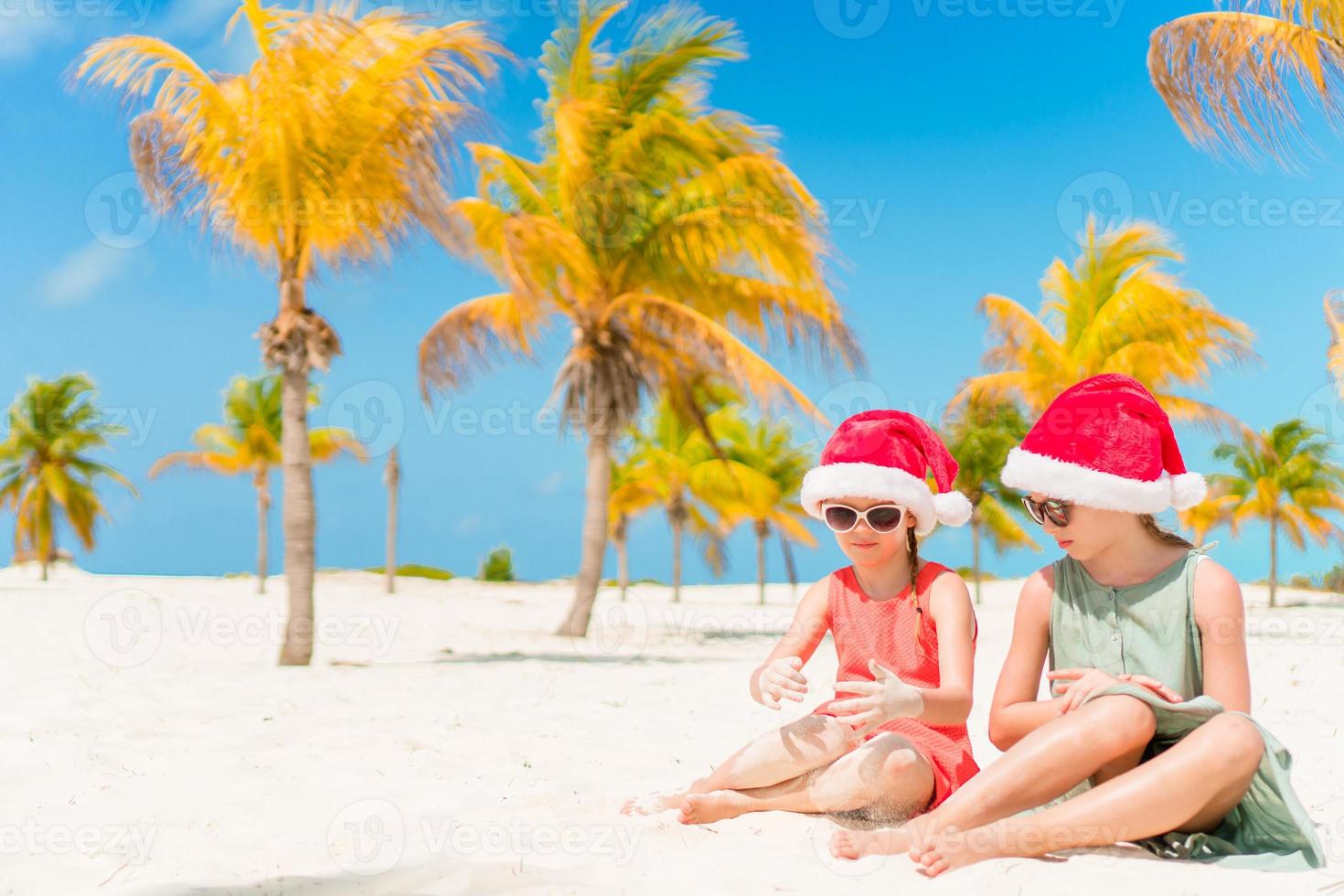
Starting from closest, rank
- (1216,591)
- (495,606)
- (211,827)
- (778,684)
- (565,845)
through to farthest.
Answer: (1216,591), (778,684), (565,845), (211,827), (495,606)

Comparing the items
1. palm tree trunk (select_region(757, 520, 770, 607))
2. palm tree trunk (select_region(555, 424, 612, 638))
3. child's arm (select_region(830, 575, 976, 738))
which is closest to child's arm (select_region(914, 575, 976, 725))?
child's arm (select_region(830, 575, 976, 738))

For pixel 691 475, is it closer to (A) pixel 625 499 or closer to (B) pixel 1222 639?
(A) pixel 625 499

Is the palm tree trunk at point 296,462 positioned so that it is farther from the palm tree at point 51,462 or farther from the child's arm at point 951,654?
the palm tree at point 51,462

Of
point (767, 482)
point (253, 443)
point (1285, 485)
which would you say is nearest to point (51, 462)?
point (253, 443)

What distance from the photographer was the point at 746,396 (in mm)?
12359

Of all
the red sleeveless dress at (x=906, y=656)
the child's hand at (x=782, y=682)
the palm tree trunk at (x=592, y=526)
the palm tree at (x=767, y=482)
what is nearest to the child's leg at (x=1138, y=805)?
the red sleeveless dress at (x=906, y=656)

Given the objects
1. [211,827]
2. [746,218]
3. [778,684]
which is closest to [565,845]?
[778,684]

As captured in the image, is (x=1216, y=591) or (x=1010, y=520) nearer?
(x=1216, y=591)

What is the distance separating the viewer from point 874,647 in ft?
10.6

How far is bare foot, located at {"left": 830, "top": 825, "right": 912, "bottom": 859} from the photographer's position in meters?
2.85

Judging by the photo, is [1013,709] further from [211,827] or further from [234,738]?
[234,738]

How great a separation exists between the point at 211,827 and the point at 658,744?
2.49 m

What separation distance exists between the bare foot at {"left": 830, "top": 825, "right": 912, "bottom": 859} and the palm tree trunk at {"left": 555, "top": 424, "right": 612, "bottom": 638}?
10792 mm

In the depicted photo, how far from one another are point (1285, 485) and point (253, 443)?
26.0m
